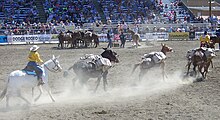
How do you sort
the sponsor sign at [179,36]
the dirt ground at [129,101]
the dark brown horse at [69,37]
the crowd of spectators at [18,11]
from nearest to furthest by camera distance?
the dirt ground at [129,101] → the dark brown horse at [69,37] → the sponsor sign at [179,36] → the crowd of spectators at [18,11]

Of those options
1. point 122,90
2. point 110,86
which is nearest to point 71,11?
point 110,86

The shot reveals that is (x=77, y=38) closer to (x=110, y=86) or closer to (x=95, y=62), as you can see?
(x=110, y=86)

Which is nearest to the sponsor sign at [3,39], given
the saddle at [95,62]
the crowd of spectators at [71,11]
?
the crowd of spectators at [71,11]

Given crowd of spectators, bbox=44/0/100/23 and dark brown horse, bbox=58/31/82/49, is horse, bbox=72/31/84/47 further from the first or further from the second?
crowd of spectators, bbox=44/0/100/23

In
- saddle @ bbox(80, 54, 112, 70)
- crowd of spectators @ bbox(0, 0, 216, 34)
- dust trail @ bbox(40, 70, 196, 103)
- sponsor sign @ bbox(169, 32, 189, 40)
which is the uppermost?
crowd of spectators @ bbox(0, 0, 216, 34)

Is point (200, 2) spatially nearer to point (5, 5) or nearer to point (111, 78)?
point (5, 5)

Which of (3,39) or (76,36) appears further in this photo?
(3,39)

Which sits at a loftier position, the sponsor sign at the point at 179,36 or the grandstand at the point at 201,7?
the grandstand at the point at 201,7

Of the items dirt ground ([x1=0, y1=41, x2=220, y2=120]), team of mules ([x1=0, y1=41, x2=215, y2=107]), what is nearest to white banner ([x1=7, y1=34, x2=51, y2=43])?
dirt ground ([x1=0, y1=41, x2=220, y2=120])

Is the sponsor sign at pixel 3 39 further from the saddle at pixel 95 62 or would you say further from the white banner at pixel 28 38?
the saddle at pixel 95 62

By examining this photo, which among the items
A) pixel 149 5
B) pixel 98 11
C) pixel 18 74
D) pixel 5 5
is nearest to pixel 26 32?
pixel 5 5

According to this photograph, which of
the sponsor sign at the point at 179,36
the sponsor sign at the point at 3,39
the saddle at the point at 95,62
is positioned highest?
the saddle at the point at 95,62

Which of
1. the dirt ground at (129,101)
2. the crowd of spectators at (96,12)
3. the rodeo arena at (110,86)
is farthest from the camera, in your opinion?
the crowd of spectators at (96,12)

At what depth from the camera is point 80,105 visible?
10586mm
